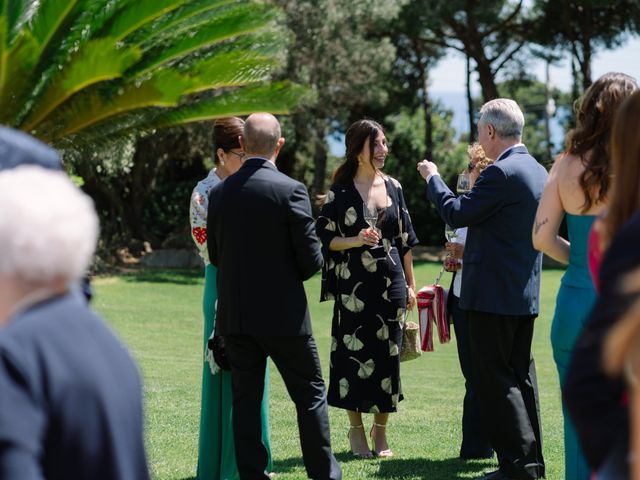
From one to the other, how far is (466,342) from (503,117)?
5.62 ft

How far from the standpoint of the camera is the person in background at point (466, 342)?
707 cm

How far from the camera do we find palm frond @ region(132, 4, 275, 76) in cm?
788

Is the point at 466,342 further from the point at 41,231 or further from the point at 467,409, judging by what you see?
the point at 41,231

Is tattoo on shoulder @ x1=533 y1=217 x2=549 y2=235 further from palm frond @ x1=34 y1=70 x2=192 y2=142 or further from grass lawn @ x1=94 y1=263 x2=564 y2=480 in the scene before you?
palm frond @ x1=34 y1=70 x2=192 y2=142

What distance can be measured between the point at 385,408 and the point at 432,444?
783 millimetres

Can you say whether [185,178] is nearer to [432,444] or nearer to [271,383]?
[271,383]

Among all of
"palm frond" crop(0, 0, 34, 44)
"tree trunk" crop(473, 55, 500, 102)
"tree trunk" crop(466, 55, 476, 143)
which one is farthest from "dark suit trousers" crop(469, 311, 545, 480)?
"tree trunk" crop(466, 55, 476, 143)

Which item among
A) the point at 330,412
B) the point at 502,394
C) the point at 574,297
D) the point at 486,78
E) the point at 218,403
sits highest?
the point at 486,78

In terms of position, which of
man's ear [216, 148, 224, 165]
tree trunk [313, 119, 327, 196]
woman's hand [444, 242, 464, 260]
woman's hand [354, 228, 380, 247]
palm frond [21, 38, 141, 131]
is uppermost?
tree trunk [313, 119, 327, 196]

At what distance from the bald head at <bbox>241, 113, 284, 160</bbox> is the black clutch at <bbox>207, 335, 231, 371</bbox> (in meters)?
1.16

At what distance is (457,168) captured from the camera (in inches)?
1623

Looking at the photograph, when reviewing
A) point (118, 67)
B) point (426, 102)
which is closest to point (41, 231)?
point (118, 67)

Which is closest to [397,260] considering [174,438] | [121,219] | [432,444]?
[432,444]

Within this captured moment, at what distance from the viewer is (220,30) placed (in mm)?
7887
